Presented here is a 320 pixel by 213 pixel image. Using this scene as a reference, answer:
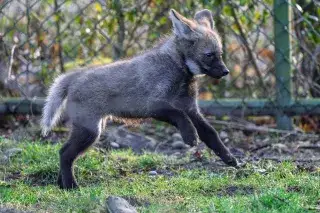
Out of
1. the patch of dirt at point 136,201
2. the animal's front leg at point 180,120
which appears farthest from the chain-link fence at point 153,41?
the patch of dirt at point 136,201

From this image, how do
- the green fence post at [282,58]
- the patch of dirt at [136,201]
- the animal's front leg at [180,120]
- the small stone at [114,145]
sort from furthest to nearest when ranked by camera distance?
the green fence post at [282,58] → the small stone at [114,145] → the animal's front leg at [180,120] → the patch of dirt at [136,201]

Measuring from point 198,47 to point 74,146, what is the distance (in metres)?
1.44

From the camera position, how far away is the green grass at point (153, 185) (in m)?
4.91

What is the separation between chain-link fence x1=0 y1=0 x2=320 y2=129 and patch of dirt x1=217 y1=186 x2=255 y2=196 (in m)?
2.83

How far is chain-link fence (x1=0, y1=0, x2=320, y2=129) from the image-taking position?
841cm

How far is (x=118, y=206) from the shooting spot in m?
4.67

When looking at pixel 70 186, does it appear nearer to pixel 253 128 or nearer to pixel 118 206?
pixel 118 206

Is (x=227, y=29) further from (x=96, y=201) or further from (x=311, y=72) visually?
(x=96, y=201)

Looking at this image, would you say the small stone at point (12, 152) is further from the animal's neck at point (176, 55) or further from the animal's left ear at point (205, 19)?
the animal's left ear at point (205, 19)

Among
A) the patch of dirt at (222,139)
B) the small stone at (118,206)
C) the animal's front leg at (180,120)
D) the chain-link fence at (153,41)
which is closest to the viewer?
the small stone at (118,206)

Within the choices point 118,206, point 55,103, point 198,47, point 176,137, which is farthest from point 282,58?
point 118,206

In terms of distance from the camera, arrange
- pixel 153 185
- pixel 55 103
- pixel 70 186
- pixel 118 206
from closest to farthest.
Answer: pixel 118 206 → pixel 153 185 → pixel 70 186 → pixel 55 103

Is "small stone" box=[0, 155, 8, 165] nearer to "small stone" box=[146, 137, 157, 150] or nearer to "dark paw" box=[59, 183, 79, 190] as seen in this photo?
"dark paw" box=[59, 183, 79, 190]

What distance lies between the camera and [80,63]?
8.95 meters
